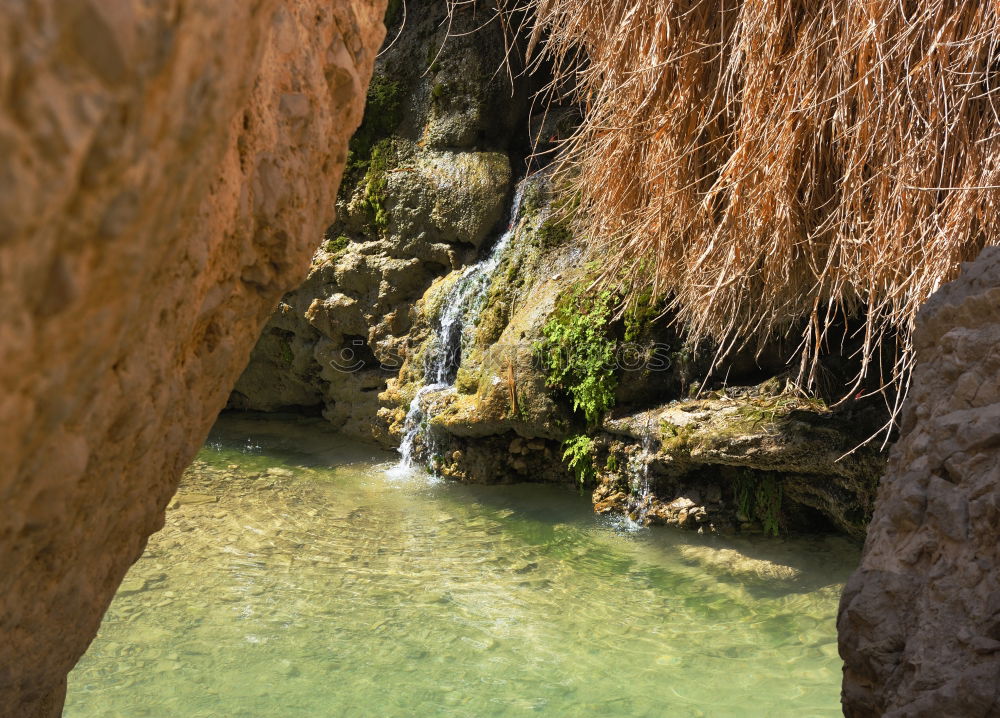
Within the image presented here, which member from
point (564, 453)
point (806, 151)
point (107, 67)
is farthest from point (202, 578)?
point (107, 67)

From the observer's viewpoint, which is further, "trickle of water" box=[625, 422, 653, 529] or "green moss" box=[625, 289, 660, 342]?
"green moss" box=[625, 289, 660, 342]

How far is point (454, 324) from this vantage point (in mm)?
6469

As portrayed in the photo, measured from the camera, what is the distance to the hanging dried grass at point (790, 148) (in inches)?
120

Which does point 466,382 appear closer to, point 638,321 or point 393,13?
point 638,321

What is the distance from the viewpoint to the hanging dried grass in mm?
3043

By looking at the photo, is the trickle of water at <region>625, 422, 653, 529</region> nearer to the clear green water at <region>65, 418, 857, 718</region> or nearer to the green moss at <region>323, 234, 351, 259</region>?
the clear green water at <region>65, 418, 857, 718</region>

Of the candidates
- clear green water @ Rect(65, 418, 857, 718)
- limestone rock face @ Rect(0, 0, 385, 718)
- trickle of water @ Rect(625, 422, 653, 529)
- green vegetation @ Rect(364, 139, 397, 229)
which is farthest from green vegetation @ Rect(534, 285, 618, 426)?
limestone rock face @ Rect(0, 0, 385, 718)

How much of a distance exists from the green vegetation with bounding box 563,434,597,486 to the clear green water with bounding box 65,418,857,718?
186 mm

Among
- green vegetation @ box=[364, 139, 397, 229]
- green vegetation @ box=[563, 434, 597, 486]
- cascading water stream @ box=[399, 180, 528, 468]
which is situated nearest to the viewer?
green vegetation @ box=[563, 434, 597, 486]

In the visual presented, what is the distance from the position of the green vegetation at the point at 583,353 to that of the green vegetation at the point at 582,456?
11cm

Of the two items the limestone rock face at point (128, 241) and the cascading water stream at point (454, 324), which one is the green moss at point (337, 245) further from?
the limestone rock face at point (128, 241)

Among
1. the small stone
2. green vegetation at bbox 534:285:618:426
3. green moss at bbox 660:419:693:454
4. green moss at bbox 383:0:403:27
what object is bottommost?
the small stone

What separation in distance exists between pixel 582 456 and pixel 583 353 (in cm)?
58

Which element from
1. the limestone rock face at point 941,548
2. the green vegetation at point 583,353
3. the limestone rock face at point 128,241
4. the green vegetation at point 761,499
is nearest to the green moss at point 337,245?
the green vegetation at point 583,353
